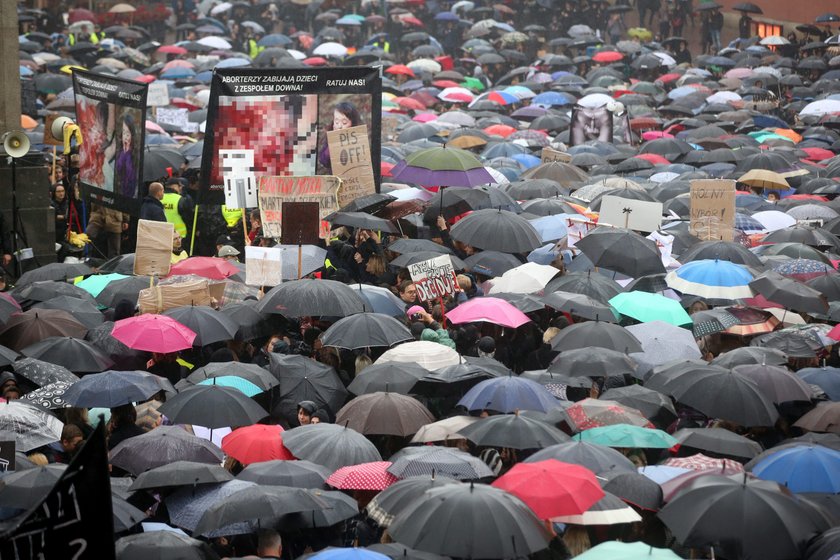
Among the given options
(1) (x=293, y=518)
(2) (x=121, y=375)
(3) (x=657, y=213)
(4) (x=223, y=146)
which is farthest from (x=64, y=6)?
(1) (x=293, y=518)

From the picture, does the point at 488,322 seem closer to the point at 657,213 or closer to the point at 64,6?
the point at 657,213

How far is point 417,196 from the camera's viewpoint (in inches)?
711

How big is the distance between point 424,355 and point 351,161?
648cm

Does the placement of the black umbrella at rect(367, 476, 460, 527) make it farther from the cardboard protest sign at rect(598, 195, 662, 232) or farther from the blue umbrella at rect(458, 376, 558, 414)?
the cardboard protest sign at rect(598, 195, 662, 232)

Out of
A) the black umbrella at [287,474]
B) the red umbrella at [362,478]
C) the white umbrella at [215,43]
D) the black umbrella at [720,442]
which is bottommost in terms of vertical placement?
the black umbrella at [720,442]

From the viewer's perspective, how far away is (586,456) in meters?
9.21

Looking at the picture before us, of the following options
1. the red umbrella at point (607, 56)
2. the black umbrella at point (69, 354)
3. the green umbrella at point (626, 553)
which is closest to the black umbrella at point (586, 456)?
the green umbrella at point (626, 553)

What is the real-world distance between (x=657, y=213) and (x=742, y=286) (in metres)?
2.20

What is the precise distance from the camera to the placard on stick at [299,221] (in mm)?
15141

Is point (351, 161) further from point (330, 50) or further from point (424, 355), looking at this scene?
point (330, 50)

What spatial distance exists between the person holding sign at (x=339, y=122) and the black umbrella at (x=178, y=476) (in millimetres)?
9365

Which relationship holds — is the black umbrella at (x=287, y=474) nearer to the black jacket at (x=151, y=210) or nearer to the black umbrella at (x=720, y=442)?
the black umbrella at (x=720, y=442)

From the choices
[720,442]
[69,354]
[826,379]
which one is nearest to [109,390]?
[69,354]

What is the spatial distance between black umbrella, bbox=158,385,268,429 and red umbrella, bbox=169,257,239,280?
4300 millimetres
